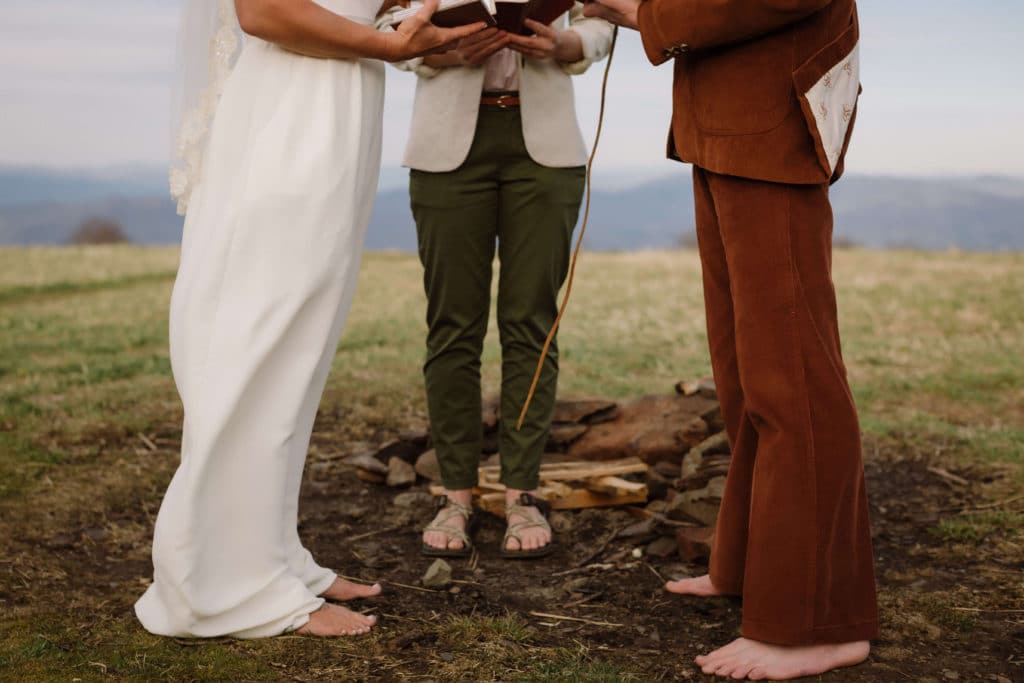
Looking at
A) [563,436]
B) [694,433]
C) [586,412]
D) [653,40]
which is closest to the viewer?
[653,40]

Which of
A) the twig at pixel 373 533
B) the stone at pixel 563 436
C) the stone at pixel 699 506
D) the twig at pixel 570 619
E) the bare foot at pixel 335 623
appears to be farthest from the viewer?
the stone at pixel 563 436

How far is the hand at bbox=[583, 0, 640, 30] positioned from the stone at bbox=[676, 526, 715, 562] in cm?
196

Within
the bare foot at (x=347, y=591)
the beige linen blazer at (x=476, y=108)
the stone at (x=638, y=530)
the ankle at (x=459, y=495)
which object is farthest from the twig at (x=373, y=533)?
the beige linen blazer at (x=476, y=108)

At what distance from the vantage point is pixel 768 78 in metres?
2.86

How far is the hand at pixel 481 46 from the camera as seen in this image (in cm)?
352

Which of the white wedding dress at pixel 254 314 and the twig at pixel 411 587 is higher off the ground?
the white wedding dress at pixel 254 314

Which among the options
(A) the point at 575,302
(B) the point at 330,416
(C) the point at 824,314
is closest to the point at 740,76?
(C) the point at 824,314

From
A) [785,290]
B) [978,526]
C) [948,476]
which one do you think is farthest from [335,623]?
[948,476]

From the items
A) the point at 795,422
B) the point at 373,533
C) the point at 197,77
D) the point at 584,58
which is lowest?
the point at 373,533

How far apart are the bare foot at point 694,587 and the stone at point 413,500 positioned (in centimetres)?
143

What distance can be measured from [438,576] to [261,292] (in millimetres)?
1317

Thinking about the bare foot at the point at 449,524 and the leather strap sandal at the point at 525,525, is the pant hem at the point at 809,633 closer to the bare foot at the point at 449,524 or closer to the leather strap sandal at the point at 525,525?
the leather strap sandal at the point at 525,525

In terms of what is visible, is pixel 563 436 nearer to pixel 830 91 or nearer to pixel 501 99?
pixel 501 99

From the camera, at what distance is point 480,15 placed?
3277 mm
